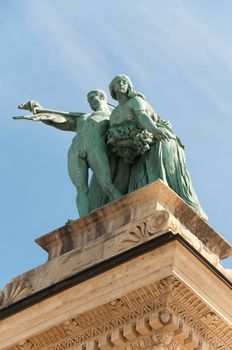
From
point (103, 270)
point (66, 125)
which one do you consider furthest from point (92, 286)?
point (66, 125)

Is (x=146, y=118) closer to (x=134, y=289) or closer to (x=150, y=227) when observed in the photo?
(x=150, y=227)

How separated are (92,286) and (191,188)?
10.7ft

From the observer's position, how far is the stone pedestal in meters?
18.5

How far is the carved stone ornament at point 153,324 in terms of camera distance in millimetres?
18391

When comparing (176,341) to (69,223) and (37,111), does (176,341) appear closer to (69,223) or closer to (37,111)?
(69,223)

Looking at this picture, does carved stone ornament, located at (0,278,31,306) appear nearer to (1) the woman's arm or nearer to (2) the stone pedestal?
(2) the stone pedestal

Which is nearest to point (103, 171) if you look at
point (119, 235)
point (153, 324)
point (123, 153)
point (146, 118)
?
point (123, 153)

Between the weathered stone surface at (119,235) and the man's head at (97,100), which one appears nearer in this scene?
the weathered stone surface at (119,235)

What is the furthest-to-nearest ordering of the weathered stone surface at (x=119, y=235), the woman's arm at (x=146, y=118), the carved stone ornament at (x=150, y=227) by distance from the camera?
the woman's arm at (x=146, y=118)
the weathered stone surface at (x=119, y=235)
the carved stone ornament at (x=150, y=227)

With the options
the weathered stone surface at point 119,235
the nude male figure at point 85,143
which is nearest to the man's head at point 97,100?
the nude male figure at point 85,143

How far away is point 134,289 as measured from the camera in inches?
734

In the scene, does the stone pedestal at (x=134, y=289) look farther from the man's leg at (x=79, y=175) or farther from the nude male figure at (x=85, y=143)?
the man's leg at (x=79, y=175)

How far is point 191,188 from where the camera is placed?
21.8 metres

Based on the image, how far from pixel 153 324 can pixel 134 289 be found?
1.96 feet
